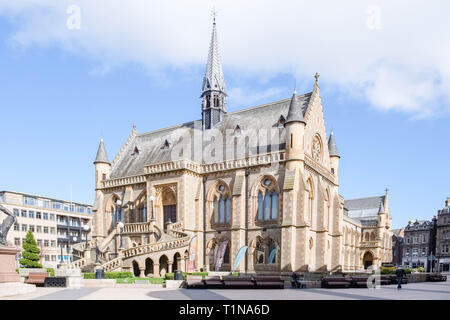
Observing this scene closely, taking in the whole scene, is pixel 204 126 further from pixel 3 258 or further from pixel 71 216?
pixel 71 216

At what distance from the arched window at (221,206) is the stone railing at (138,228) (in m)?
7.08

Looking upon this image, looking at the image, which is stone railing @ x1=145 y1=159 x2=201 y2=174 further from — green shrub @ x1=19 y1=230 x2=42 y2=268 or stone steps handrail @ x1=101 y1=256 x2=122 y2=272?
green shrub @ x1=19 y1=230 x2=42 y2=268

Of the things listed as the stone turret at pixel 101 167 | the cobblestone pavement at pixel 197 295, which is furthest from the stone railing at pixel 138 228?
the cobblestone pavement at pixel 197 295

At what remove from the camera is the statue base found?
59.3 ft

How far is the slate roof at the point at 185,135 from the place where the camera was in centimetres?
4447

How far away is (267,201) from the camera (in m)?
40.5

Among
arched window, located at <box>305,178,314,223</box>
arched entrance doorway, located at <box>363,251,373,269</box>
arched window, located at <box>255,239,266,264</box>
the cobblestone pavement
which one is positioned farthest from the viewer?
arched entrance doorway, located at <box>363,251,373,269</box>

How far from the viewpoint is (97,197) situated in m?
52.2

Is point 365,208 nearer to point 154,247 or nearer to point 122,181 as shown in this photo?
point 122,181

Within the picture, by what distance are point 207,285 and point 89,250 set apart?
2237cm

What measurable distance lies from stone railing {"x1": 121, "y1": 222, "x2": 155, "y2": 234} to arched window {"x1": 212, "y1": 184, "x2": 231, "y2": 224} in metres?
7.08

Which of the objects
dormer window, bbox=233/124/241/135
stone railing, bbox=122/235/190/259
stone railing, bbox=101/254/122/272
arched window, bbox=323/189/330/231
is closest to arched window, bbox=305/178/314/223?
arched window, bbox=323/189/330/231
